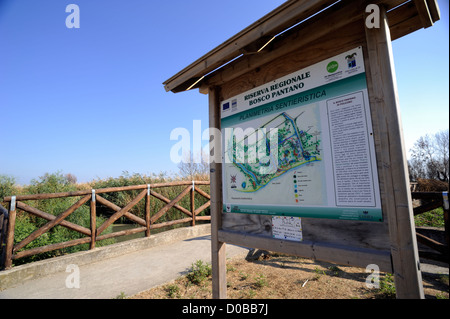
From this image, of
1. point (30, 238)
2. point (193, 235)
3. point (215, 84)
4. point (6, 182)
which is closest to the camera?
point (215, 84)

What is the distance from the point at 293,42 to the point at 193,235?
5.39 metres

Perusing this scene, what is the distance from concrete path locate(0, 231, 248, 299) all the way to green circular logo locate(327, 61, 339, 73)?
129 inches

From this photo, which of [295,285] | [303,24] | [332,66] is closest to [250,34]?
[303,24]

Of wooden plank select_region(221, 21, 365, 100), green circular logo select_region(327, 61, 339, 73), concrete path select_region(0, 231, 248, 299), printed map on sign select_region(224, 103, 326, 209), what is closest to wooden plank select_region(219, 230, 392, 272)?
printed map on sign select_region(224, 103, 326, 209)

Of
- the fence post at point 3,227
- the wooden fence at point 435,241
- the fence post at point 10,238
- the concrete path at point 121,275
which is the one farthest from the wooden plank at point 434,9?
the fence post at point 3,227

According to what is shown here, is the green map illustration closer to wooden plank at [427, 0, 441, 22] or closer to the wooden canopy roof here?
the wooden canopy roof

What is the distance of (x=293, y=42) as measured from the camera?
180 centimetres

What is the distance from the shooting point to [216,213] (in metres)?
2.38

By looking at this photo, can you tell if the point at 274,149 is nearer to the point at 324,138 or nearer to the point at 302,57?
the point at 324,138

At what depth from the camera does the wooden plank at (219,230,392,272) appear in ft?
4.52

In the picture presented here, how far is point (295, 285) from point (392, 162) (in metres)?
2.41
